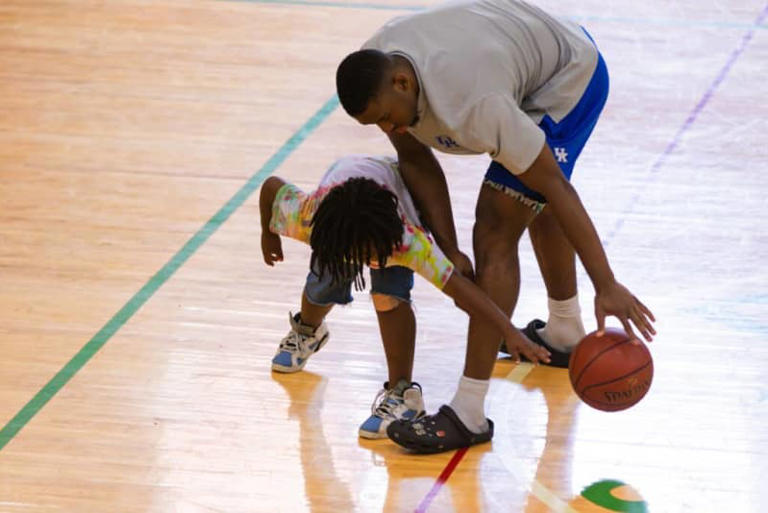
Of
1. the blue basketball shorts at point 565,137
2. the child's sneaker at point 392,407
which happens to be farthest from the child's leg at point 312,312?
the blue basketball shorts at point 565,137

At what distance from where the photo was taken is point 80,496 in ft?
11.3

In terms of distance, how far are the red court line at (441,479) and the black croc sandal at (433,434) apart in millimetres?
25

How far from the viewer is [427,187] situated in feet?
12.3

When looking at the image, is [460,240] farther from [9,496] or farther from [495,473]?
[9,496]

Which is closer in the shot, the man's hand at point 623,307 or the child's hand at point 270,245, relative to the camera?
the man's hand at point 623,307

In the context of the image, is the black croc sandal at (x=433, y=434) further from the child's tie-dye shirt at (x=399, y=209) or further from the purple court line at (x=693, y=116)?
the purple court line at (x=693, y=116)

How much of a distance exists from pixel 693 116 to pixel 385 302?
302cm

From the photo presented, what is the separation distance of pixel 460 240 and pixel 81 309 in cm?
141

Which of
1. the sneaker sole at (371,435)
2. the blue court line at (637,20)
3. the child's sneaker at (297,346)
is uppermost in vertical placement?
the sneaker sole at (371,435)

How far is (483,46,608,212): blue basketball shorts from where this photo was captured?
3641 mm

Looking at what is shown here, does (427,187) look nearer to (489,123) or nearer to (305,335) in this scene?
(489,123)

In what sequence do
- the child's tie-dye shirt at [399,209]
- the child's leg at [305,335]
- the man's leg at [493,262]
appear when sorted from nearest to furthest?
the child's tie-dye shirt at [399,209] → the man's leg at [493,262] → the child's leg at [305,335]

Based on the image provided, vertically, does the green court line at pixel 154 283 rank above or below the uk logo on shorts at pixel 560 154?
below

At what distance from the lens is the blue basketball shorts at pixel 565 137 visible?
3641 millimetres
